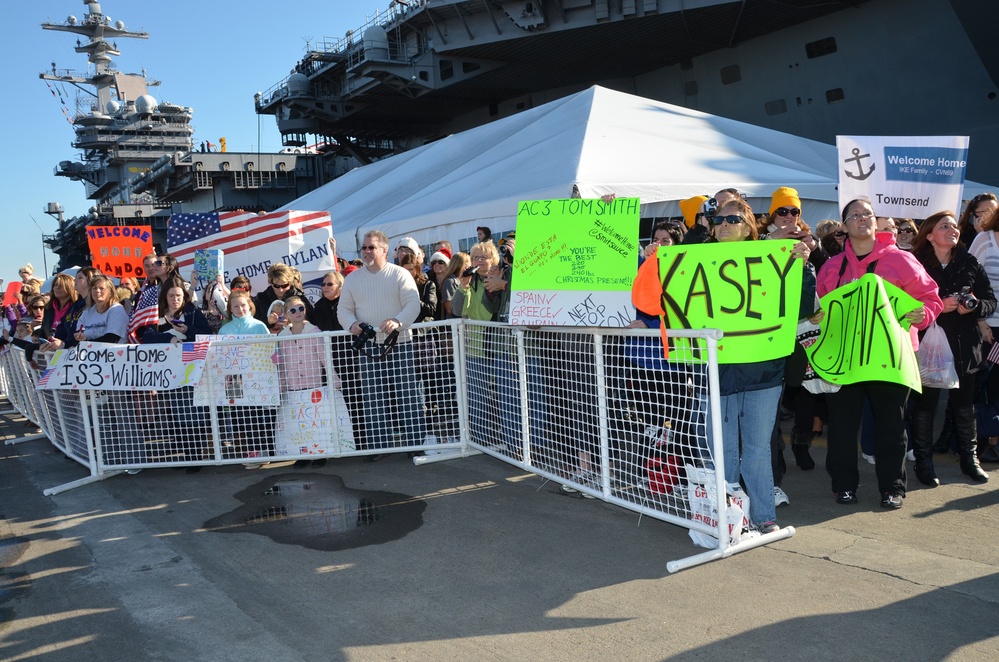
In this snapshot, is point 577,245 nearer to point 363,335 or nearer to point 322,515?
point 363,335

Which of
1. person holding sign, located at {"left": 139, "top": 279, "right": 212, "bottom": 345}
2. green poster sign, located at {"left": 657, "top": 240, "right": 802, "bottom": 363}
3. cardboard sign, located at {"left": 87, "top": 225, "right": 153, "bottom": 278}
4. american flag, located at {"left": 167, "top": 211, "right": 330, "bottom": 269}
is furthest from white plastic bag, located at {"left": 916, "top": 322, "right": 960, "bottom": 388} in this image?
cardboard sign, located at {"left": 87, "top": 225, "right": 153, "bottom": 278}

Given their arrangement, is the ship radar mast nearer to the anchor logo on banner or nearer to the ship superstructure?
the ship superstructure

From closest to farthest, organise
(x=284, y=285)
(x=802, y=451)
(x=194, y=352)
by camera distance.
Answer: (x=802, y=451)
(x=194, y=352)
(x=284, y=285)

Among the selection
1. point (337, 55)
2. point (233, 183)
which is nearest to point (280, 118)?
point (233, 183)

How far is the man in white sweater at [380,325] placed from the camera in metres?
6.75

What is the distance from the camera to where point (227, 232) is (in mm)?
8438

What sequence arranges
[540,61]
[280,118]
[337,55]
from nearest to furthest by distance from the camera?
[540,61] < [337,55] < [280,118]

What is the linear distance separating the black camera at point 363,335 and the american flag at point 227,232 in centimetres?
251

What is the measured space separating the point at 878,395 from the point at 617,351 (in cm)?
178

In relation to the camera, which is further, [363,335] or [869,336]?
[363,335]

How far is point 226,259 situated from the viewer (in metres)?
8.42

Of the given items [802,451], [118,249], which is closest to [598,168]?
[802,451]

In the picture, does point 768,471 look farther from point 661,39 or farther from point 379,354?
point 661,39

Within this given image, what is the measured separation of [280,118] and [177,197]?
35.4ft
